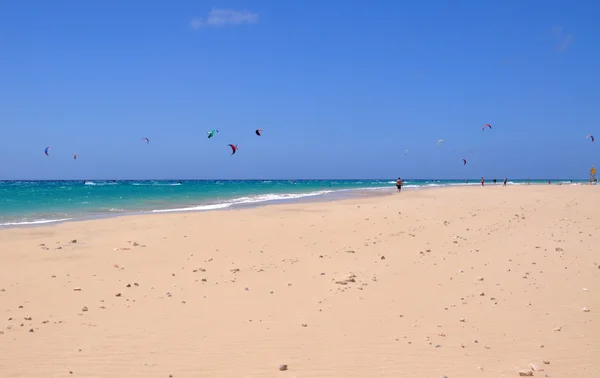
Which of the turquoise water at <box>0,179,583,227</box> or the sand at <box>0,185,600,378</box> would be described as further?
the turquoise water at <box>0,179,583,227</box>

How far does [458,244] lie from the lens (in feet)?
40.9

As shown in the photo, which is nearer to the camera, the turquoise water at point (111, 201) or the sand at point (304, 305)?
the sand at point (304, 305)

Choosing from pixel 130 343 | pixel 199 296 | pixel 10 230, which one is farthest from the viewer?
pixel 10 230

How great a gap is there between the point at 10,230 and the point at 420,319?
15.9m

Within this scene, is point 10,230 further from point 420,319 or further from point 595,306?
point 595,306

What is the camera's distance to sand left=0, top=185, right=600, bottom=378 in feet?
17.5

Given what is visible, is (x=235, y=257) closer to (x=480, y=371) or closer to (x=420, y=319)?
(x=420, y=319)

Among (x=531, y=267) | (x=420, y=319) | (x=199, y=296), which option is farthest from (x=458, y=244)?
(x=199, y=296)

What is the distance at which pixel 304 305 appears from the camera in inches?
295

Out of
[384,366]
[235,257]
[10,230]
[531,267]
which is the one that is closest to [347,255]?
[235,257]

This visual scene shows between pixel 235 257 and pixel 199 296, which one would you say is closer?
pixel 199 296

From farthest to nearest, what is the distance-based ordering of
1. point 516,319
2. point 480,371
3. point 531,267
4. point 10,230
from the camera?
point 10,230, point 531,267, point 516,319, point 480,371

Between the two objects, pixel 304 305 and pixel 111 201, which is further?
pixel 111 201

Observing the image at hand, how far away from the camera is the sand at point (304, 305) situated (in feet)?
17.5
